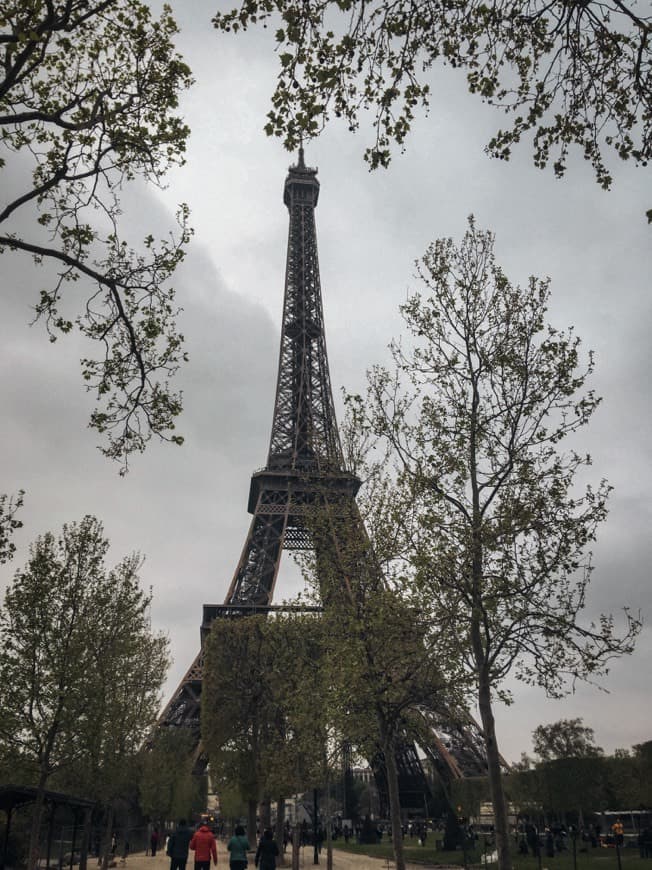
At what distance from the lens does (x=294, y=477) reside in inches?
2749

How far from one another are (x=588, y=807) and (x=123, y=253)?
41863 millimetres

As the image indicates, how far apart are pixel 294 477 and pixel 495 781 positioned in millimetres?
54757

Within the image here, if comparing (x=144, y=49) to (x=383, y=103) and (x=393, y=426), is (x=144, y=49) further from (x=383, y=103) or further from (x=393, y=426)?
(x=393, y=426)

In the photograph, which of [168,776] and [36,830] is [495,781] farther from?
[168,776]

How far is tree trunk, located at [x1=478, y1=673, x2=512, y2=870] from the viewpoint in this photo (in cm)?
1472

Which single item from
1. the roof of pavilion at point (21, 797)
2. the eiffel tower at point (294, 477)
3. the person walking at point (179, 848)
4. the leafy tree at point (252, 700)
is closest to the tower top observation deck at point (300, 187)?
the eiffel tower at point (294, 477)

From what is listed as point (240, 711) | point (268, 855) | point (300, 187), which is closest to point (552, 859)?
point (240, 711)

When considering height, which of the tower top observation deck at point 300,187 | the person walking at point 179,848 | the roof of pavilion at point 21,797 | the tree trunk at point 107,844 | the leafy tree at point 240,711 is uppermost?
A: the tower top observation deck at point 300,187

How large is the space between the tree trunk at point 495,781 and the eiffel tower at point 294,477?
96.0ft

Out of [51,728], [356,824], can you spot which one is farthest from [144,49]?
[356,824]

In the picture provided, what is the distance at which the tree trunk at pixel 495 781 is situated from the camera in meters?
14.7

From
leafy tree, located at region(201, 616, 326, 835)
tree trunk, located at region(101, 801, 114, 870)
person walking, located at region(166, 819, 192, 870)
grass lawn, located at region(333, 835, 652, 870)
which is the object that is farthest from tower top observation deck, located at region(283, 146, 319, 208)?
person walking, located at region(166, 819, 192, 870)

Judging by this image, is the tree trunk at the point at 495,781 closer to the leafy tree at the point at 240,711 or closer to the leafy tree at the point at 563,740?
the leafy tree at the point at 240,711

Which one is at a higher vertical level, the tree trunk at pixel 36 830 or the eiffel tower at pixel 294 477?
the eiffel tower at pixel 294 477
